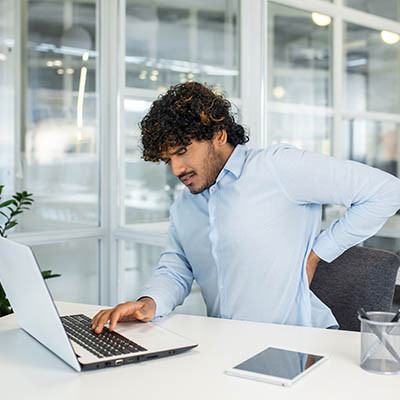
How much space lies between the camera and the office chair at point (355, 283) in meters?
1.68

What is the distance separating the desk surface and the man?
0.89ft

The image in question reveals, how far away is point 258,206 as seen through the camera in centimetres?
161

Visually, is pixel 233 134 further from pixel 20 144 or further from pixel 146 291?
pixel 20 144

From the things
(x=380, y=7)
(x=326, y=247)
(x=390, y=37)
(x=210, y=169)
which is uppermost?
(x=380, y=7)

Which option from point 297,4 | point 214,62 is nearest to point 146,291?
point 297,4

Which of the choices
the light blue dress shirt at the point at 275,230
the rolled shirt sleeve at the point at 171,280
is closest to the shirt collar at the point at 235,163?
the light blue dress shirt at the point at 275,230

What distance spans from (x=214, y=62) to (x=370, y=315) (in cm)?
283

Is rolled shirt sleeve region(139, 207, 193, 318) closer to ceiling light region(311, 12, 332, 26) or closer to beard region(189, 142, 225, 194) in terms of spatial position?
beard region(189, 142, 225, 194)

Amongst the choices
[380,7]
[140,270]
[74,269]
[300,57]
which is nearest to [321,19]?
[380,7]

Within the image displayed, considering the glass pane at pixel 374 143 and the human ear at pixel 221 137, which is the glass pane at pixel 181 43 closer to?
the glass pane at pixel 374 143

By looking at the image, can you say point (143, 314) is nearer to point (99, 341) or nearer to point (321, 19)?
point (99, 341)

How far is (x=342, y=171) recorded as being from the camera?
5.03 ft

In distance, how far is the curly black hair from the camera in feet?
5.15

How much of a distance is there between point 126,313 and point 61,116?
91.1 inches
